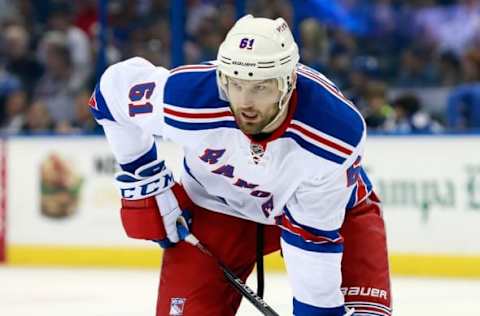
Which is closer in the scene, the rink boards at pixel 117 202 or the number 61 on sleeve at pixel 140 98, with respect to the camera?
Answer: the number 61 on sleeve at pixel 140 98

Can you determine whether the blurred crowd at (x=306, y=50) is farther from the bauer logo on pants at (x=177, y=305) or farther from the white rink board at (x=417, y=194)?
the bauer logo on pants at (x=177, y=305)

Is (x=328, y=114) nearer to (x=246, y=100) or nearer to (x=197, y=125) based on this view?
(x=246, y=100)

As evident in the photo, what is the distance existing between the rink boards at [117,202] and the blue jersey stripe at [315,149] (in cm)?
410

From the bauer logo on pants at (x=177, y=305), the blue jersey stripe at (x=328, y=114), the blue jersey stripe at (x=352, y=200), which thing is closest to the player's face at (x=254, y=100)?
the blue jersey stripe at (x=328, y=114)

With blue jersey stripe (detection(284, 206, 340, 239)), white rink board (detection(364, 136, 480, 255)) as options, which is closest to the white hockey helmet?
blue jersey stripe (detection(284, 206, 340, 239))

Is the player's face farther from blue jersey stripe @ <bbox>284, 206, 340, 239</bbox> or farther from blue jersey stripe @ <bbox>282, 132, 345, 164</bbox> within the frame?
blue jersey stripe @ <bbox>284, 206, 340, 239</bbox>

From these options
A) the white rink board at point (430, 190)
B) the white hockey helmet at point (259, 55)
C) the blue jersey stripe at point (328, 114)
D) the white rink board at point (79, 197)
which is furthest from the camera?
the white rink board at point (79, 197)

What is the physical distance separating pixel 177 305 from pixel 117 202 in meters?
4.14

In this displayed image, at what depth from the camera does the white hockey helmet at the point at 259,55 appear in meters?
3.05

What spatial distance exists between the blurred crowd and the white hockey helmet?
436 cm

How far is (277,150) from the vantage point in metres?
3.25

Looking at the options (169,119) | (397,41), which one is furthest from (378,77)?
(169,119)

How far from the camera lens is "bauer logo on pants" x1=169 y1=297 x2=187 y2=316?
12.0 feet

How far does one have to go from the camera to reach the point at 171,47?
8.53 meters
